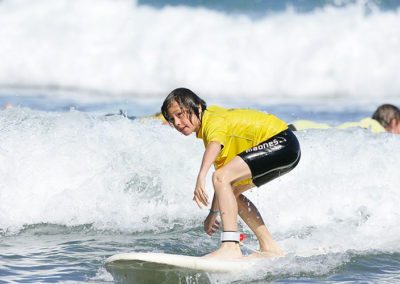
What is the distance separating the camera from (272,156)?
4.48 m

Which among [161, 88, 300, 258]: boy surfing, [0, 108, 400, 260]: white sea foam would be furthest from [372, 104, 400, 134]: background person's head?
[161, 88, 300, 258]: boy surfing

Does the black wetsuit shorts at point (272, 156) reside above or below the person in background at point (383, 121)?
below

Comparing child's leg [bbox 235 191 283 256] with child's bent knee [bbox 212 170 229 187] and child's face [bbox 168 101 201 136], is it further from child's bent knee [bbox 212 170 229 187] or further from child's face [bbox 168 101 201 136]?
child's face [bbox 168 101 201 136]

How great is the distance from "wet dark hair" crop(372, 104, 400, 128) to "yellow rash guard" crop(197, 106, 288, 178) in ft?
19.2

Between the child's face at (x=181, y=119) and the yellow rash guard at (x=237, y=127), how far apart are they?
0.08m

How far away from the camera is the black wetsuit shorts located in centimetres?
442

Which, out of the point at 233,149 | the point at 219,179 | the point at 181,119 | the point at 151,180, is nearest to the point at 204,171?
the point at 219,179

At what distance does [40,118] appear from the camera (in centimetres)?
860

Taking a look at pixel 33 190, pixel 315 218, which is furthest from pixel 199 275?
pixel 33 190

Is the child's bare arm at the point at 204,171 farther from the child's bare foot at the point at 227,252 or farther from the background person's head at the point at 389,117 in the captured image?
the background person's head at the point at 389,117

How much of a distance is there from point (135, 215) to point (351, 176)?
315cm

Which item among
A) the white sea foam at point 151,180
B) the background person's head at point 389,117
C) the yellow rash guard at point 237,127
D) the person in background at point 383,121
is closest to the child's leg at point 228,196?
the yellow rash guard at point 237,127

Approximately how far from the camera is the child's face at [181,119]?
434 centimetres

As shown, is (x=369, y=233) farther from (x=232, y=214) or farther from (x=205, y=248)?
(x=232, y=214)
